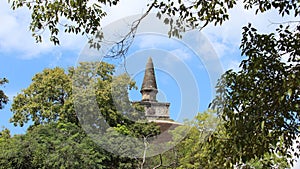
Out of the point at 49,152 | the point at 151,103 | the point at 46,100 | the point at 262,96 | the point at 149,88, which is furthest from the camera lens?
the point at 149,88

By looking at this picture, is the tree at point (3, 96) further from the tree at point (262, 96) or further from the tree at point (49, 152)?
the tree at point (262, 96)

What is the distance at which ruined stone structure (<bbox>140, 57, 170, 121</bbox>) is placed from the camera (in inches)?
788

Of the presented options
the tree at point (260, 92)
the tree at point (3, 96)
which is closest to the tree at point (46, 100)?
the tree at point (3, 96)

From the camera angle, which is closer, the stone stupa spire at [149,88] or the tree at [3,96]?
the tree at [3,96]

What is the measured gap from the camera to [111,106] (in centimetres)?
1675

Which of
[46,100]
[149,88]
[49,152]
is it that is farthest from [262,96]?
[149,88]

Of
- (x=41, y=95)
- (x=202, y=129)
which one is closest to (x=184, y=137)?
(x=202, y=129)

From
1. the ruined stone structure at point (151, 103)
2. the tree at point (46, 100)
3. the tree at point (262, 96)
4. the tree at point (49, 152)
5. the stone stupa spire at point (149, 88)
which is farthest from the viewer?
the stone stupa spire at point (149, 88)

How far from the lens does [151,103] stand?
2055 cm

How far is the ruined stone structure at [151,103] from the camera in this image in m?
20.0

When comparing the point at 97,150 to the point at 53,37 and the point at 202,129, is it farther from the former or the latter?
the point at 53,37

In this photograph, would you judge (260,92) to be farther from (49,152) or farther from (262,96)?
(49,152)

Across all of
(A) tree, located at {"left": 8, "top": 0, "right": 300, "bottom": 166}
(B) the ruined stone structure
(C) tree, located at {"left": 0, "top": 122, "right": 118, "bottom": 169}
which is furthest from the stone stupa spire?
(A) tree, located at {"left": 8, "top": 0, "right": 300, "bottom": 166}

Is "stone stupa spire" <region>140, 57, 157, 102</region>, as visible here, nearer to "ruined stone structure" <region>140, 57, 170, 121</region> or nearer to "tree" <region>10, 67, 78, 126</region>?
"ruined stone structure" <region>140, 57, 170, 121</region>
